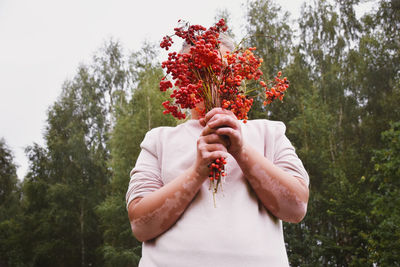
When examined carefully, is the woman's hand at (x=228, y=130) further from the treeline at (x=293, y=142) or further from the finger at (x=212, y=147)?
the treeline at (x=293, y=142)

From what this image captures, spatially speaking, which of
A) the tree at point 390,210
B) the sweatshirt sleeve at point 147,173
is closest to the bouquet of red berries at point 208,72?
the sweatshirt sleeve at point 147,173

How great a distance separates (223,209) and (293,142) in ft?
58.0

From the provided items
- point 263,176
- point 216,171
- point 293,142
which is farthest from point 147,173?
point 293,142

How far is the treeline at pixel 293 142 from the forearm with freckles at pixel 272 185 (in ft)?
34.1

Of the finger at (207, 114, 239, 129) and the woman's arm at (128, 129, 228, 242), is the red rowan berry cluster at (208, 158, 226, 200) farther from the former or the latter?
the finger at (207, 114, 239, 129)

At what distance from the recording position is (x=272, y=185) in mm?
1239

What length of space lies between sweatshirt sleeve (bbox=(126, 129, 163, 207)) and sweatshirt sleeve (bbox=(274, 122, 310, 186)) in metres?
0.53

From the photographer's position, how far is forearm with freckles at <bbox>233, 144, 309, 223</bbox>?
1244 millimetres

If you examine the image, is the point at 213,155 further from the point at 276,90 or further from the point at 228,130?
the point at 276,90

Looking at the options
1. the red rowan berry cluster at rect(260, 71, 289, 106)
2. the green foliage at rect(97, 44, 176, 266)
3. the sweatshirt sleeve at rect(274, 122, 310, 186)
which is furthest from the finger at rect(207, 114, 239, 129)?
the green foliage at rect(97, 44, 176, 266)

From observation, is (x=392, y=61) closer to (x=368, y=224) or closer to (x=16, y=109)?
(x=368, y=224)

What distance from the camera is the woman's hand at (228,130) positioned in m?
1.23

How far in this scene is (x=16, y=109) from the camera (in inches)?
1793

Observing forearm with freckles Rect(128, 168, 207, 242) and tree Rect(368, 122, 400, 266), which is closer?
forearm with freckles Rect(128, 168, 207, 242)
